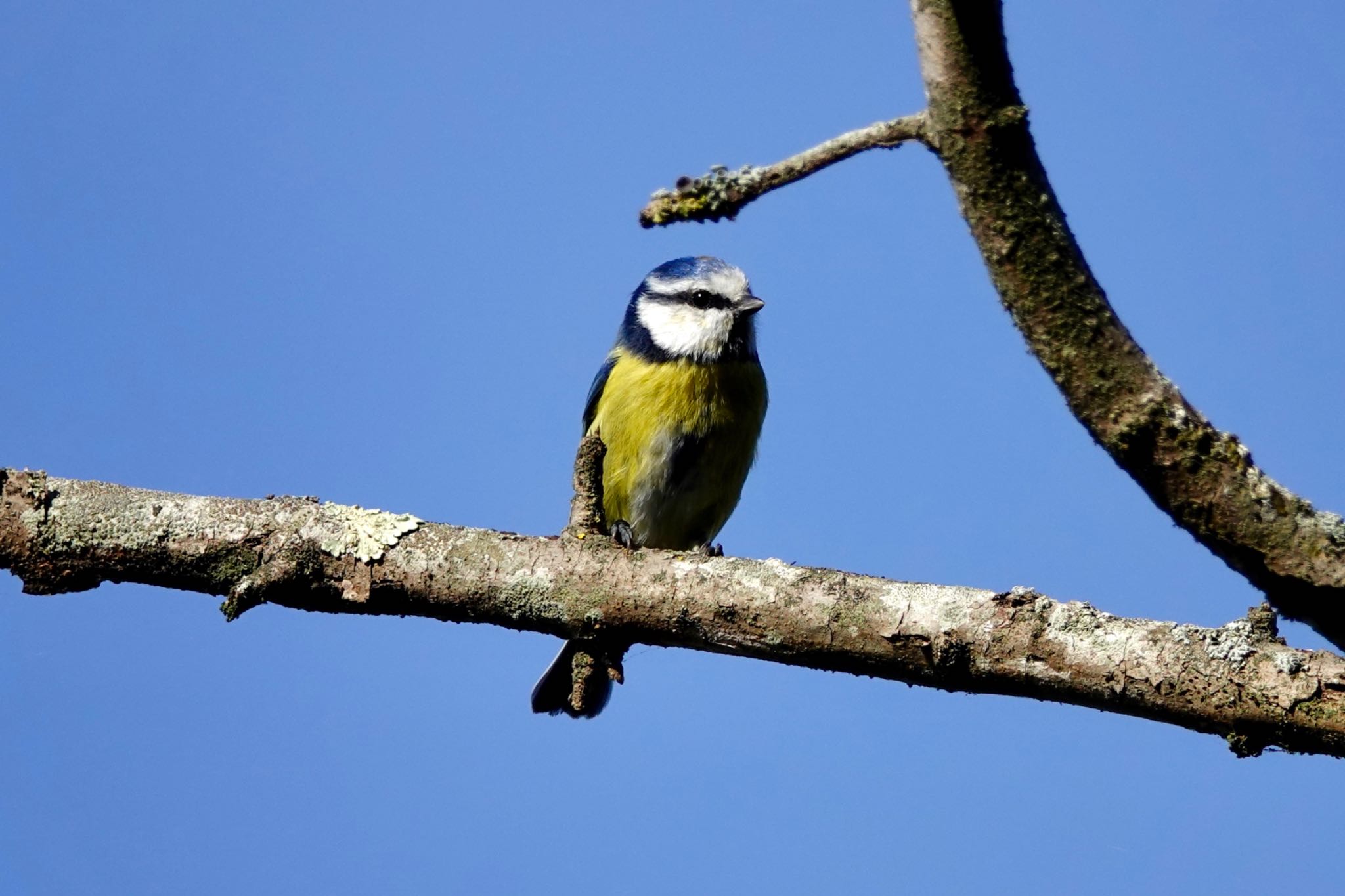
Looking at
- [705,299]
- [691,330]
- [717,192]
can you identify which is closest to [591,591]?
[717,192]

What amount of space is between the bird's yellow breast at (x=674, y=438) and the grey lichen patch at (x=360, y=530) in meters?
2.80

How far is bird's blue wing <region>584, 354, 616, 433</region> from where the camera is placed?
23.6 feet

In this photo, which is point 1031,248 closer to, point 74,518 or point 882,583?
point 882,583

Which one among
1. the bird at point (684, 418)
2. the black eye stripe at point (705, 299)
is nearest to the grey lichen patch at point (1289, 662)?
the bird at point (684, 418)

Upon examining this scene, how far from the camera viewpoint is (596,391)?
23.9 ft

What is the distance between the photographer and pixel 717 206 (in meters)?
2.47

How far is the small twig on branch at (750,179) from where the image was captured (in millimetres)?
2467

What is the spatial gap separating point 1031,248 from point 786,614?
148cm

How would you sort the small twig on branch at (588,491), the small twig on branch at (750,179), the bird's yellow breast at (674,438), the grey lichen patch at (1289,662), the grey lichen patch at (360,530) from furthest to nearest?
1. the bird's yellow breast at (674,438)
2. the small twig on branch at (588,491)
3. the grey lichen patch at (360,530)
4. the grey lichen patch at (1289,662)
5. the small twig on branch at (750,179)

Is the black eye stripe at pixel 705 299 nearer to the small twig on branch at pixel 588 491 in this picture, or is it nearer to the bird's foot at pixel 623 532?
the bird's foot at pixel 623 532

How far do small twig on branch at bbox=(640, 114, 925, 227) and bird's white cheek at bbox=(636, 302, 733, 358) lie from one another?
4.21m

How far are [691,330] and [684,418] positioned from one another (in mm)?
554

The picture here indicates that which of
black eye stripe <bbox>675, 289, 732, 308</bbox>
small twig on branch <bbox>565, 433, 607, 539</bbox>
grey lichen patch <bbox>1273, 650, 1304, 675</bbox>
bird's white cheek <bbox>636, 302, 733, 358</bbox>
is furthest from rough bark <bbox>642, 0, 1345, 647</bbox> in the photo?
black eye stripe <bbox>675, 289, 732, 308</bbox>

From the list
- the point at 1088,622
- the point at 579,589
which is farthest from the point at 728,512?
the point at 1088,622
